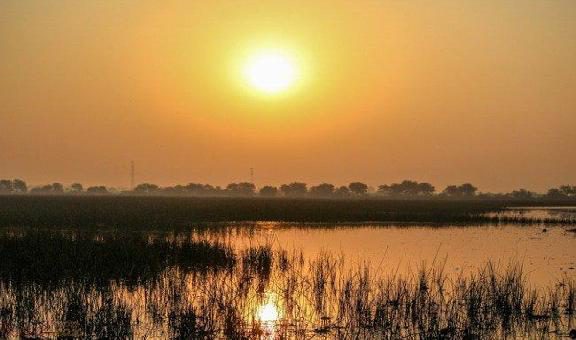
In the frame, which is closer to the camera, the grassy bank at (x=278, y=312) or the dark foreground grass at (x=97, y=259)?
the grassy bank at (x=278, y=312)

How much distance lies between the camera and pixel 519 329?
13695mm

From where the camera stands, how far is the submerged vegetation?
12758 millimetres

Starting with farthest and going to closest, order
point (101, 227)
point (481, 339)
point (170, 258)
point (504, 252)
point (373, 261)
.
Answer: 1. point (101, 227)
2. point (504, 252)
3. point (373, 261)
4. point (170, 258)
5. point (481, 339)

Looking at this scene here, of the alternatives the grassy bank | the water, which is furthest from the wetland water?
the water

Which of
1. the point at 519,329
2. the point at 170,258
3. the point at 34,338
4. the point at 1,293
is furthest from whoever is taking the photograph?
the point at 170,258

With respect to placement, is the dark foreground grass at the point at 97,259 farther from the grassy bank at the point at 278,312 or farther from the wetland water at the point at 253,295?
the grassy bank at the point at 278,312

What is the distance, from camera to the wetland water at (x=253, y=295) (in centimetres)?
1296

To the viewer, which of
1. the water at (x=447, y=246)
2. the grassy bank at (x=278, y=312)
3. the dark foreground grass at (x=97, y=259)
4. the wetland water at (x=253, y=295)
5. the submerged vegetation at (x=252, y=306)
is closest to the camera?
the grassy bank at (x=278, y=312)

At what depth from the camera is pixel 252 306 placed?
15656mm

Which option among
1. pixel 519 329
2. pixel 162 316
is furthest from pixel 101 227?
pixel 519 329

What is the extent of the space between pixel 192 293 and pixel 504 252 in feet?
64.5

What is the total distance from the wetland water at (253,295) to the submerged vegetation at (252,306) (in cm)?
4

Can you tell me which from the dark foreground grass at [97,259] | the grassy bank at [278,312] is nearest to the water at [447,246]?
the dark foreground grass at [97,259]

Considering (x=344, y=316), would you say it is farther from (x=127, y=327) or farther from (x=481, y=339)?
(x=127, y=327)
